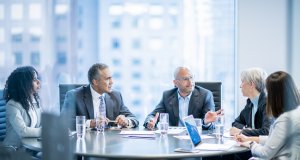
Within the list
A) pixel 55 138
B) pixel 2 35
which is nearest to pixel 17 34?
pixel 2 35

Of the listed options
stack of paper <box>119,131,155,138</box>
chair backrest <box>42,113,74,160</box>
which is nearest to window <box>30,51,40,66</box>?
stack of paper <box>119,131,155,138</box>

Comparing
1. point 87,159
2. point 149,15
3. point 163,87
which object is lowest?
point 87,159

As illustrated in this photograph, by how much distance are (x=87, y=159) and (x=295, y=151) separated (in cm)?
123

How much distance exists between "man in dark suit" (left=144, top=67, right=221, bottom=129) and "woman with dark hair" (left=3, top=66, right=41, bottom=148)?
1036 millimetres

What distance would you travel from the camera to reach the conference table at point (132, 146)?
84.4 inches

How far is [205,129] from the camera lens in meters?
3.20

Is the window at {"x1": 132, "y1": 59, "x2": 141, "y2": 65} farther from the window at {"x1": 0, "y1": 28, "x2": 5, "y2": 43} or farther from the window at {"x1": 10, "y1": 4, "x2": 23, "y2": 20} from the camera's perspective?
the window at {"x1": 0, "y1": 28, "x2": 5, "y2": 43}

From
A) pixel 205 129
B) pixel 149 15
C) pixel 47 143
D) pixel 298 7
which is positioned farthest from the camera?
pixel 149 15

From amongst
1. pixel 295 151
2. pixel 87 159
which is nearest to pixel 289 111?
pixel 295 151

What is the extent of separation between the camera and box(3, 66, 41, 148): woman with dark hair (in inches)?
110

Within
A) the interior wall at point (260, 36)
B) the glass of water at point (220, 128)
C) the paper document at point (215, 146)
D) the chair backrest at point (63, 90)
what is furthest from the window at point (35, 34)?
the paper document at point (215, 146)

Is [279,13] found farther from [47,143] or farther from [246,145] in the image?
[47,143]

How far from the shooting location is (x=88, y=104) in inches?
133

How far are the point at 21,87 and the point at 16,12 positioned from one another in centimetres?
134
